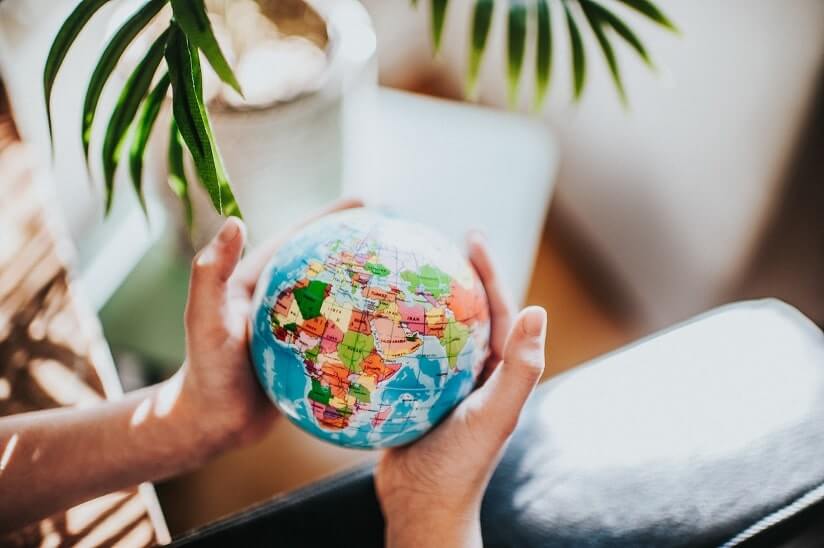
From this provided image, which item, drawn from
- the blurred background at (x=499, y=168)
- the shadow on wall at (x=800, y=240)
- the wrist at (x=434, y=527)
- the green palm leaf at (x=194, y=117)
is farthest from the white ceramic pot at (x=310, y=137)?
the shadow on wall at (x=800, y=240)

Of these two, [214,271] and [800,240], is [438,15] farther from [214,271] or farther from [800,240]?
[800,240]

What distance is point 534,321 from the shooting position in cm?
79

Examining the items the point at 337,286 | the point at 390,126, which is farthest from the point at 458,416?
the point at 390,126

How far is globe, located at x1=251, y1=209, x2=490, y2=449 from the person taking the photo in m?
0.83

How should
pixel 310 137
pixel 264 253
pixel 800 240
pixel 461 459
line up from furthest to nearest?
1. pixel 800 240
2. pixel 310 137
3. pixel 264 253
4. pixel 461 459

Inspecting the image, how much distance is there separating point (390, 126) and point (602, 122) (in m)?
0.62

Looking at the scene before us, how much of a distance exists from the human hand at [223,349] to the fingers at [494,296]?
234mm

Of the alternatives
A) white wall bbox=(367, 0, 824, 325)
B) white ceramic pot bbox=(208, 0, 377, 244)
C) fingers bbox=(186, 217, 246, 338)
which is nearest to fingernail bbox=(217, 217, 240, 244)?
fingers bbox=(186, 217, 246, 338)

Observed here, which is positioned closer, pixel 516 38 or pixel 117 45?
pixel 117 45

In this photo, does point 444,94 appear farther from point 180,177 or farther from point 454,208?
point 180,177

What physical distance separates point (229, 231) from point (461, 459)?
45 cm

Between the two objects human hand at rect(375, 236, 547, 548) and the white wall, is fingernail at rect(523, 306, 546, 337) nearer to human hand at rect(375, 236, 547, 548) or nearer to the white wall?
human hand at rect(375, 236, 547, 548)

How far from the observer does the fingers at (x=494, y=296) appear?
3.53 ft

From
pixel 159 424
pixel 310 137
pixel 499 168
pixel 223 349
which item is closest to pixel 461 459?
pixel 223 349
